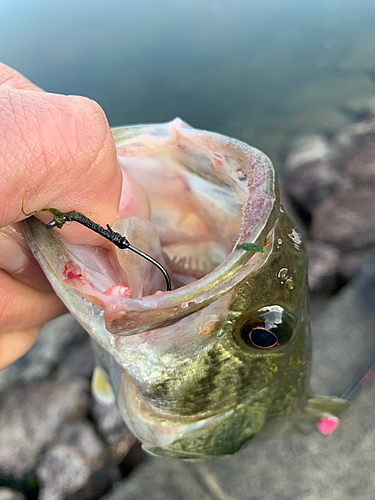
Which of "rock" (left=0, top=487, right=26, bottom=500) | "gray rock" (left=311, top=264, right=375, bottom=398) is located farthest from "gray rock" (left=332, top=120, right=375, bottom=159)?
"rock" (left=0, top=487, right=26, bottom=500)

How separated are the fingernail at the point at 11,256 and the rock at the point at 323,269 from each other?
3.06m

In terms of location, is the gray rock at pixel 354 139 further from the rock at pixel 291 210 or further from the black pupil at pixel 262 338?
the black pupil at pixel 262 338

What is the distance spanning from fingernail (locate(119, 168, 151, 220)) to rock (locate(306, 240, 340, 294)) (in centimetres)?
281

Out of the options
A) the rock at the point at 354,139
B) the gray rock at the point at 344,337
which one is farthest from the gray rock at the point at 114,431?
the rock at the point at 354,139

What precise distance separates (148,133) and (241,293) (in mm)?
753

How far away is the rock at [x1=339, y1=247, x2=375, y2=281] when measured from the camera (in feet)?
12.6

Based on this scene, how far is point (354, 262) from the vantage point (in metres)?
3.92

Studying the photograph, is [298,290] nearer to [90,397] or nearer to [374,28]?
[90,397]

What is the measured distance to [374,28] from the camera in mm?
7910

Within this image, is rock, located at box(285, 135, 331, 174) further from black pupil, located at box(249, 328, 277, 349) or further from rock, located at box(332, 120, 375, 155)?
black pupil, located at box(249, 328, 277, 349)

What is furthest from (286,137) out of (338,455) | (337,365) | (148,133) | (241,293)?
(241,293)

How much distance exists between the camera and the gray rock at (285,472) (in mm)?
2568

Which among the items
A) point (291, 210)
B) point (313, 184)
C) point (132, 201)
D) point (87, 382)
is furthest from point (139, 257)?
point (313, 184)

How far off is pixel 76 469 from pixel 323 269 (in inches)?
115
